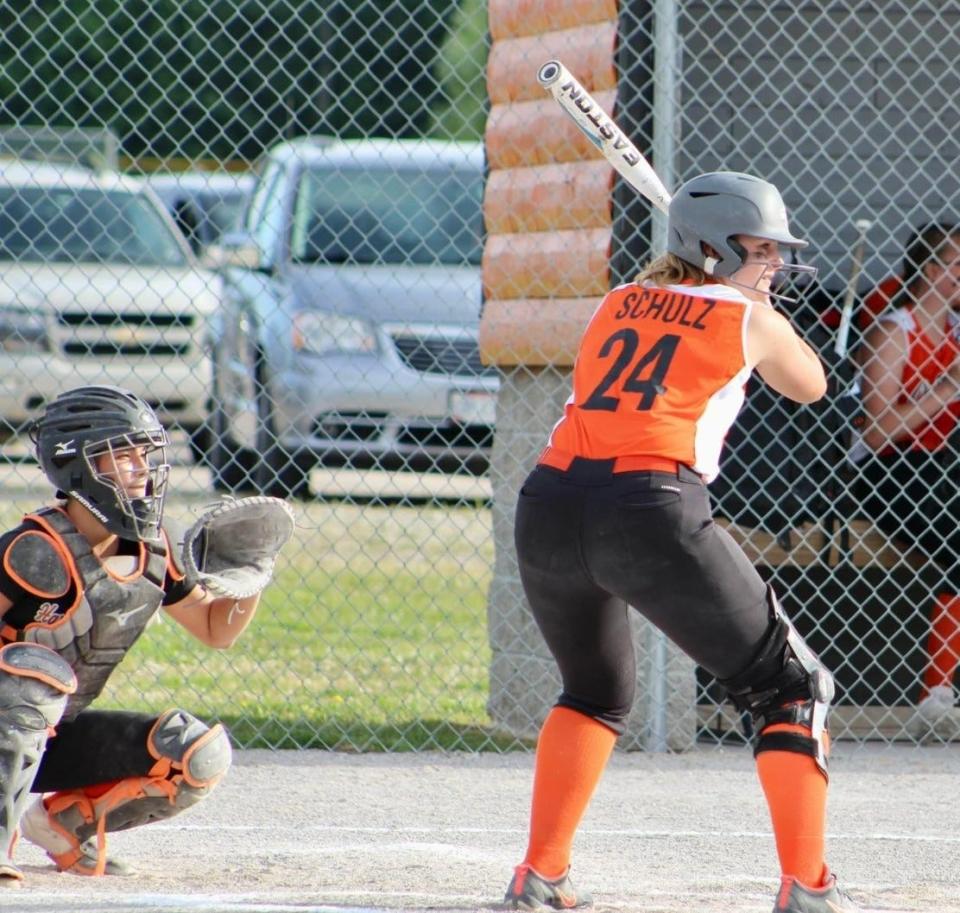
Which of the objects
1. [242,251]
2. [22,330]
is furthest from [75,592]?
[22,330]

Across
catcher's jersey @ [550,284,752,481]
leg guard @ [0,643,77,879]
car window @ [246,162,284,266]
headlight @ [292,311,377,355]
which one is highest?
catcher's jersey @ [550,284,752,481]

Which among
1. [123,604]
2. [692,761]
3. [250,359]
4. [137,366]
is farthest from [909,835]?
[137,366]

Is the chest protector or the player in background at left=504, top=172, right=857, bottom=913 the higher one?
the player in background at left=504, top=172, right=857, bottom=913

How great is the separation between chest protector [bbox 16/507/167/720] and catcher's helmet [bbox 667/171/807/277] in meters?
1.42

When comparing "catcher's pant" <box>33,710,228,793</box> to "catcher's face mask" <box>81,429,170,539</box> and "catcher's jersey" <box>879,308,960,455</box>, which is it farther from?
"catcher's jersey" <box>879,308,960,455</box>

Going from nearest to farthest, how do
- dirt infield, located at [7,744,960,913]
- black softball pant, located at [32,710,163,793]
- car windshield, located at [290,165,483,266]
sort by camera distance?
1. dirt infield, located at [7,744,960,913]
2. black softball pant, located at [32,710,163,793]
3. car windshield, located at [290,165,483,266]

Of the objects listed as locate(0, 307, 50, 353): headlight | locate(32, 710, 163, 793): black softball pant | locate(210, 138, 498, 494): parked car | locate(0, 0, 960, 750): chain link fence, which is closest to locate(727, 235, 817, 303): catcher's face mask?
locate(32, 710, 163, 793): black softball pant

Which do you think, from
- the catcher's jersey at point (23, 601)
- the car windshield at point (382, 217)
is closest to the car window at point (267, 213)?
the car windshield at point (382, 217)

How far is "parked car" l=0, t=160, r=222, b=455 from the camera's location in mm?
11180

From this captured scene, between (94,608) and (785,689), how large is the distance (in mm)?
1562

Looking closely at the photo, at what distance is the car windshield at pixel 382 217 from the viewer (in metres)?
10.1

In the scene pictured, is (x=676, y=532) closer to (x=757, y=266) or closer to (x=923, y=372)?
(x=757, y=266)

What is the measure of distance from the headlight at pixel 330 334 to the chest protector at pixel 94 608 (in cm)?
602

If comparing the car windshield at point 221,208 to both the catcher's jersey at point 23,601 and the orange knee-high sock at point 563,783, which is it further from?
the orange knee-high sock at point 563,783
